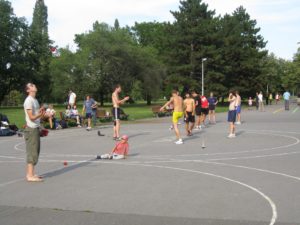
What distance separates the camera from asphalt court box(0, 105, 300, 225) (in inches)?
258

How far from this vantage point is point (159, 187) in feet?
28.0

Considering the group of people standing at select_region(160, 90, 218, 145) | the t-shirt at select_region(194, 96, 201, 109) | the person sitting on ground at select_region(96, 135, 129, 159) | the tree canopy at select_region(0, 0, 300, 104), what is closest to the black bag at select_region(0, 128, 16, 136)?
the group of people standing at select_region(160, 90, 218, 145)

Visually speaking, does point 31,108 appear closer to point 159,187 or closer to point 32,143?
point 32,143

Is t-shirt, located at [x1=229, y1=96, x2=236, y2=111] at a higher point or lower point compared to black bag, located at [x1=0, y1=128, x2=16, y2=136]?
higher

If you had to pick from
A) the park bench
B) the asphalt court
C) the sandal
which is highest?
the park bench

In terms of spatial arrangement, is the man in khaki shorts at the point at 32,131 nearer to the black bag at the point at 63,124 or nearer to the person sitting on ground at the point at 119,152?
the person sitting on ground at the point at 119,152

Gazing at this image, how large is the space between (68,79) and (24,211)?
212 ft

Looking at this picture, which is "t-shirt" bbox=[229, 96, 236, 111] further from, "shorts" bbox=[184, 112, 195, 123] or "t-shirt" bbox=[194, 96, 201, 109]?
"t-shirt" bbox=[194, 96, 201, 109]

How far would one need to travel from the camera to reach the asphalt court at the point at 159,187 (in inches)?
258

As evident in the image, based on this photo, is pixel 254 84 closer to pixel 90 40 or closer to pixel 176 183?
pixel 90 40

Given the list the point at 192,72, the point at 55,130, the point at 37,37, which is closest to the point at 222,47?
the point at 192,72

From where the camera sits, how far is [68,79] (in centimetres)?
7050

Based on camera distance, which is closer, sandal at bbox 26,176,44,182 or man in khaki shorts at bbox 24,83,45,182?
man in khaki shorts at bbox 24,83,45,182

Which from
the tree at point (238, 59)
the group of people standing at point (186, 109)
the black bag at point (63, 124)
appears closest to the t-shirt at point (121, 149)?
the group of people standing at point (186, 109)
